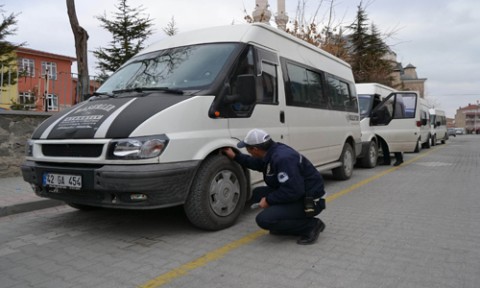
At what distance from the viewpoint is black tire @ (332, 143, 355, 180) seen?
8.11 metres

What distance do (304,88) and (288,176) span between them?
284cm

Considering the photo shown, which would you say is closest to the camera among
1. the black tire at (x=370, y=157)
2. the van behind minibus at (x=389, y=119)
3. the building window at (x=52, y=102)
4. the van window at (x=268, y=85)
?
the van window at (x=268, y=85)

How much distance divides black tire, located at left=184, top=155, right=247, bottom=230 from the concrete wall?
213 inches

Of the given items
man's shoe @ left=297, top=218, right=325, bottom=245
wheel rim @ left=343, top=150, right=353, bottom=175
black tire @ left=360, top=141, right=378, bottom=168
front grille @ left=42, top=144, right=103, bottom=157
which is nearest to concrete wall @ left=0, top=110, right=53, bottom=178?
front grille @ left=42, top=144, right=103, bottom=157

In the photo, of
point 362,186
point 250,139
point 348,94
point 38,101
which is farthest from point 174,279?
point 38,101

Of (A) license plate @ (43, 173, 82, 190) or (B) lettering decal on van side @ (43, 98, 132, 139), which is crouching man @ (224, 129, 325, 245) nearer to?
(B) lettering decal on van side @ (43, 98, 132, 139)

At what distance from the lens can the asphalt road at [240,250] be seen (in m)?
3.14

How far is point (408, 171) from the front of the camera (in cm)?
1031

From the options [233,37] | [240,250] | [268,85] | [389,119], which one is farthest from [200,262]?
[389,119]

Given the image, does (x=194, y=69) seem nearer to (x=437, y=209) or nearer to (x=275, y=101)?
(x=275, y=101)

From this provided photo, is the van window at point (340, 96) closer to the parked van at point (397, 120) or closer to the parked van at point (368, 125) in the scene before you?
the parked van at point (368, 125)

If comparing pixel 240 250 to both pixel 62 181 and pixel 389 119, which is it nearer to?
pixel 62 181

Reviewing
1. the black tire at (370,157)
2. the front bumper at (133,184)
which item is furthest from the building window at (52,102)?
the black tire at (370,157)

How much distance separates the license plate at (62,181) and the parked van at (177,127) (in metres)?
0.01
